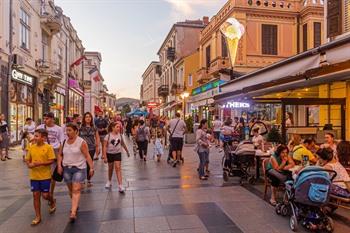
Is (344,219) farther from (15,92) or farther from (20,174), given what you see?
(15,92)

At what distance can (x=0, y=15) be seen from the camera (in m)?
16.9

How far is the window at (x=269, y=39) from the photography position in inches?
885

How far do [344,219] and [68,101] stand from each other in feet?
107

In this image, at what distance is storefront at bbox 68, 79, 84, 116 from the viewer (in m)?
→ 36.2

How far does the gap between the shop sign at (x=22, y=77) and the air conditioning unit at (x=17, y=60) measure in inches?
16.6

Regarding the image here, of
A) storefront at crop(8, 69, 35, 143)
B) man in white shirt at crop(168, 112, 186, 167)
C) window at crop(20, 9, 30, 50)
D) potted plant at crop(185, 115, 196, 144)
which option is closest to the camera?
man in white shirt at crop(168, 112, 186, 167)

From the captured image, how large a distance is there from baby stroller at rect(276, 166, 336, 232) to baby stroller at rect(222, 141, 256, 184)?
3.00m

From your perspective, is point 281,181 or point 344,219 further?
point 281,181

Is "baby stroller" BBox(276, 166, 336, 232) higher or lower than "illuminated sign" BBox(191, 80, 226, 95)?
lower

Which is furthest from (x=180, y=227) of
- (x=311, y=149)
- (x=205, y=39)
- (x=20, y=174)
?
(x=205, y=39)

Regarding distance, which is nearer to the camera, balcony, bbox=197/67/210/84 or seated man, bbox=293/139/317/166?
seated man, bbox=293/139/317/166

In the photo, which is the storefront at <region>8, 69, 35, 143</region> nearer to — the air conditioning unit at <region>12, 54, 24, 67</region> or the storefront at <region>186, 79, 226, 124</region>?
the air conditioning unit at <region>12, 54, 24, 67</region>

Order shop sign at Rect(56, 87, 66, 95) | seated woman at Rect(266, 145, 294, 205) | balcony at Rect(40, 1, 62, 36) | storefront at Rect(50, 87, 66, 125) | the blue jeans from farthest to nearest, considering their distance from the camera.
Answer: shop sign at Rect(56, 87, 66, 95), storefront at Rect(50, 87, 66, 125), balcony at Rect(40, 1, 62, 36), the blue jeans, seated woman at Rect(266, 145, 294, 205)

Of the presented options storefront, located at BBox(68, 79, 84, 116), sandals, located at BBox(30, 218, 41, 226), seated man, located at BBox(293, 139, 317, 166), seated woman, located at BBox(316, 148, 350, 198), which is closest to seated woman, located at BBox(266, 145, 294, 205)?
seated man, located at BBox(293, 139, 317, 166)
